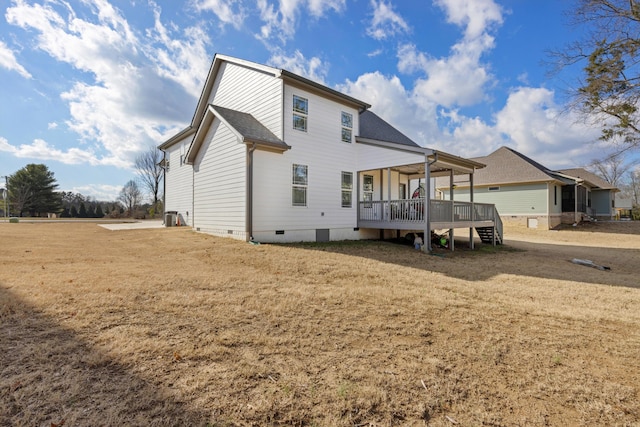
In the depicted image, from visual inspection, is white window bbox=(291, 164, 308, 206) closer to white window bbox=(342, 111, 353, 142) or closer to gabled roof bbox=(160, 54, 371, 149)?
white window bbox=(342, 111, 353, 142)

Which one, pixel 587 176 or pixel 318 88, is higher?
pixel 318 88

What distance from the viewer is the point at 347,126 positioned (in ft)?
45.6

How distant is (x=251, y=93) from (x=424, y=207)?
8566mm

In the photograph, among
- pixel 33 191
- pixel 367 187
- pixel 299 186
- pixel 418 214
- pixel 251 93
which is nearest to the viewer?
pixel 299 186

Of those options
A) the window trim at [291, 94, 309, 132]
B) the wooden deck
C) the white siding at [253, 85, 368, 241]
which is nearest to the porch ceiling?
the wooden deck

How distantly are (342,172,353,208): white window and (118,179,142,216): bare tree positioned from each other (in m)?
44.8

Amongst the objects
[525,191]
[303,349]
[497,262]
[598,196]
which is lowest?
[497,262]

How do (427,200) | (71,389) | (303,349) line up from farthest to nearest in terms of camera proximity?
(427,200), (303,349), (71,389)

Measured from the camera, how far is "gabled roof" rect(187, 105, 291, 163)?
10.4 meters

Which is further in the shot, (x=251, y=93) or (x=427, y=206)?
(x=251, y=93)

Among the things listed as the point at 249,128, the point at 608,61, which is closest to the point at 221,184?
the point at 249,128

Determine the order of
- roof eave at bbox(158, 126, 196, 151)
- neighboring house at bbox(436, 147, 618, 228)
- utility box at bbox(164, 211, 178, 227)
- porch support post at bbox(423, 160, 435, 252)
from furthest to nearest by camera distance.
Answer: neighboring house at bbox(436, 147, 618, 228)
utility box at bbox(164, 211, 178, 227)
roof eave at bbox(158, 126, 196, 151)
porch support post at bbox(423, 160, 435, 252)

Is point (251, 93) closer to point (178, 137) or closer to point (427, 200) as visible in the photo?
point (178, 137)

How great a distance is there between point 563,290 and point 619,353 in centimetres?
363
